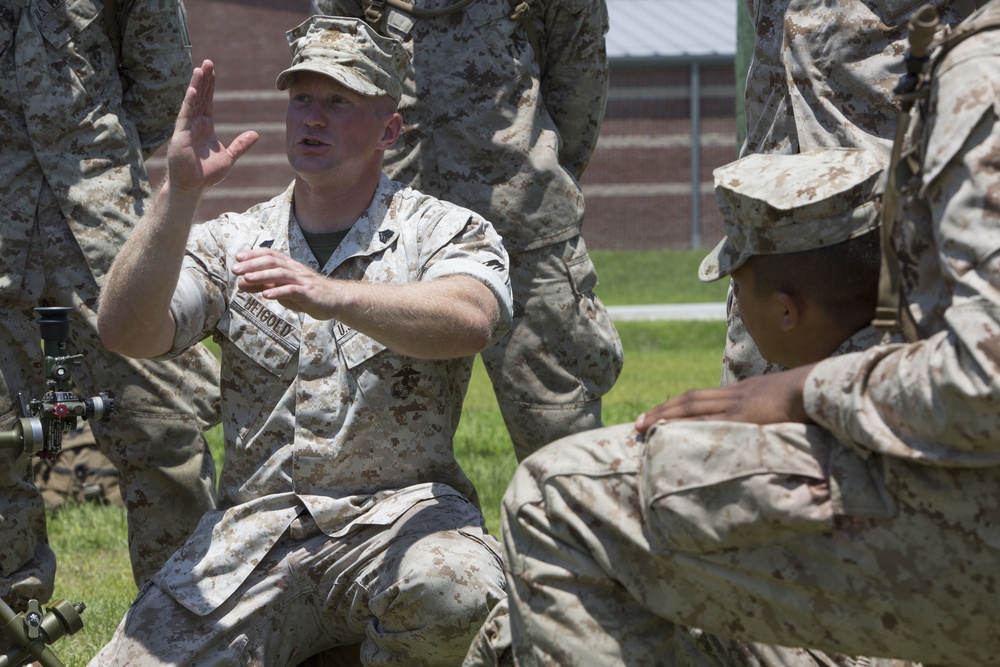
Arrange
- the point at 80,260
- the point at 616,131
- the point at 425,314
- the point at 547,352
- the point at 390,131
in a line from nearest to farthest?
the point at 425,314 < the point at 390,131 < the point at 80,260 < the point at 547,352 < the point at 616,131

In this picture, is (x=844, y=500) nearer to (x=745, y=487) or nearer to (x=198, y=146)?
(x=745, y=487)

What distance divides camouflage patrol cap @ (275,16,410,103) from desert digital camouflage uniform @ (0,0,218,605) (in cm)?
121

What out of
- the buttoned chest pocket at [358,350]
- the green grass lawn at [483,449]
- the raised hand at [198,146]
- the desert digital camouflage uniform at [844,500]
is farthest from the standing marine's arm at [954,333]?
the green grass lawn at [483,449]

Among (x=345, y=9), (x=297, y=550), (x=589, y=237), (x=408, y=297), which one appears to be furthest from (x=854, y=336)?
(x=589, y=237)

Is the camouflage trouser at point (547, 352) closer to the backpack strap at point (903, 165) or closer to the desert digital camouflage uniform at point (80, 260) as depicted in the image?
the desert digital camouflage uniform at point (80, 260)

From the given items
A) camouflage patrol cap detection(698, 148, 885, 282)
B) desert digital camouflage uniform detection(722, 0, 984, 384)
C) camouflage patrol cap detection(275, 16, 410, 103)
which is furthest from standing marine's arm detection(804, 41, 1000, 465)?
camouflage patrol cap detection(275, 16, 410, 103)

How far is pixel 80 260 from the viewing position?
4855 millimetres

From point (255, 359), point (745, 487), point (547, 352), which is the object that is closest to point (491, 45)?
point (547, 352)

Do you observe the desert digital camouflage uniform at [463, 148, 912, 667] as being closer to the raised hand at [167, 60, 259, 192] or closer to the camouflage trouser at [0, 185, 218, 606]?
the raised hand at [167, 60, 259, 192]

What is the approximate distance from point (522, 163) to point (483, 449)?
8.73 ft

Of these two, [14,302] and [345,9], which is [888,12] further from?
[14,302]

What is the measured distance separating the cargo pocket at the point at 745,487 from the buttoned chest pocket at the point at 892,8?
1375 mm

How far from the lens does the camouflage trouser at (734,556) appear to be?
2490 mm

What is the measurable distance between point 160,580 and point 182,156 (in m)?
1.09
